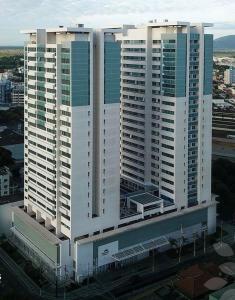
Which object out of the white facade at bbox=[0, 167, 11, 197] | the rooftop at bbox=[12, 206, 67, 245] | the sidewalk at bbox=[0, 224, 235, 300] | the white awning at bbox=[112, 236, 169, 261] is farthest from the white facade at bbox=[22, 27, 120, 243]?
the white facade at bbox=[0, 167, 11, 197]

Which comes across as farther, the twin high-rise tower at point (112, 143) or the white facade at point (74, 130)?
the twin high-rise tower at point (112, 143)

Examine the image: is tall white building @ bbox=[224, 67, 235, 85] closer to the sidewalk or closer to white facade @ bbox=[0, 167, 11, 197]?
white facade @ bbox=[0, 167, 11, 197]

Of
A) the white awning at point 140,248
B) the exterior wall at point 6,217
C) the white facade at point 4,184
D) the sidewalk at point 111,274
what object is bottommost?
the sidewalk at point 111,274

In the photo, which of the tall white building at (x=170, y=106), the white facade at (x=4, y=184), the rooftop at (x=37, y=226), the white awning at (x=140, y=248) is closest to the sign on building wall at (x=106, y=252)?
the white awning at (x=140, y=248)

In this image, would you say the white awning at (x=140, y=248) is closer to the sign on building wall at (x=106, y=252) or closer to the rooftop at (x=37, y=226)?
the sign on building wall at (x=106, y=252)

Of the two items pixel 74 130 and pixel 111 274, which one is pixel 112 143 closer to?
pixel 74 130

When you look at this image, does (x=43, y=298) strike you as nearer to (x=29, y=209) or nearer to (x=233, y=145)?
(x=29, y=209)

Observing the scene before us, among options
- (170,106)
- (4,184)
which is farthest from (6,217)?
(170,106)

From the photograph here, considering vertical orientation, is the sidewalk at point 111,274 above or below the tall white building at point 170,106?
below
